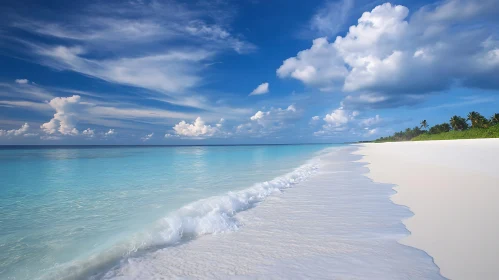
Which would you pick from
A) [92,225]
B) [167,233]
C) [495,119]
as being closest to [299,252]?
[167,233]

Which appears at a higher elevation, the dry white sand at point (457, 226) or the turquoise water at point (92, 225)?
the dry white sand at point (457, 226)

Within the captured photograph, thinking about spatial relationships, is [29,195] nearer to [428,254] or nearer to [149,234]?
[149,234]

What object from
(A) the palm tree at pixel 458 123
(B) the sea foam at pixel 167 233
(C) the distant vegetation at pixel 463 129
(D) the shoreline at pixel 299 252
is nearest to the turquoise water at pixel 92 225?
(B) the sea foam at pixel 167 233

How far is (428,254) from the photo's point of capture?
4023mm

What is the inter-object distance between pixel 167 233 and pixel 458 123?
9770 cm

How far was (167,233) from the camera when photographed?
5.27 meters

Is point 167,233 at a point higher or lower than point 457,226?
lower

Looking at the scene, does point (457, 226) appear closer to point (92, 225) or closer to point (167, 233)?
point (167, 233)

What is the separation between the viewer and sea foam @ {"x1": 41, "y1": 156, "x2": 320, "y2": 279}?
13.0ft

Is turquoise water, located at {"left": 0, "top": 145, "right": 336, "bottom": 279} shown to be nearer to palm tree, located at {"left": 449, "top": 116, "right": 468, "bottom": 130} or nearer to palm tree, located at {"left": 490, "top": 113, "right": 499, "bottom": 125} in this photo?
palm tree, located at {"left": 490, "top": 113, "right": 499, "bottom": 125}

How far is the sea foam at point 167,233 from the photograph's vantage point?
3957 millimetres

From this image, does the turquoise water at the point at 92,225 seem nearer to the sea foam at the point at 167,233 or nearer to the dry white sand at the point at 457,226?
the sea foam at the point at 167,233

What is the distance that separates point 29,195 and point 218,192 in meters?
8.45

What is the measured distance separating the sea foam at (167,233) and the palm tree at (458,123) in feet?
306
